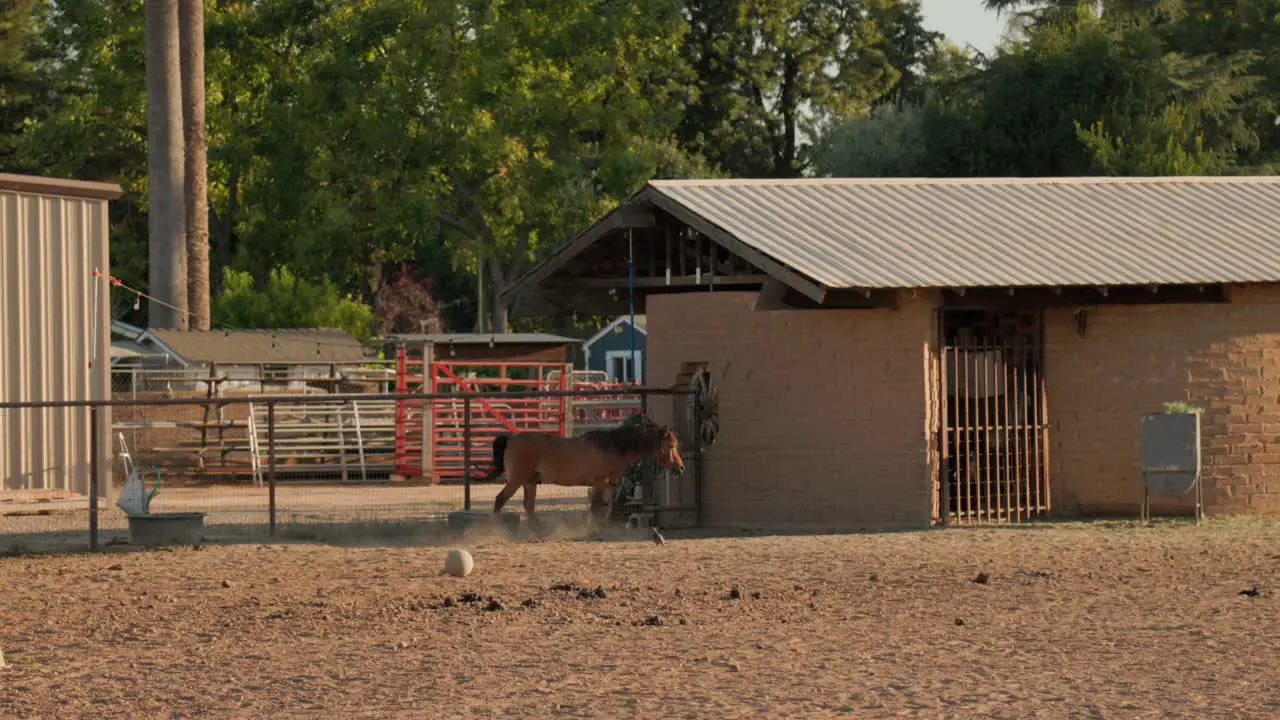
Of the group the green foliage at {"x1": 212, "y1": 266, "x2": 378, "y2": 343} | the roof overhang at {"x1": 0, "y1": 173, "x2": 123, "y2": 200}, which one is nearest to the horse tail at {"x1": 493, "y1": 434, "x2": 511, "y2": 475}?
the roof overhang at {"x1": 0, "y1": 173, "x2": 123, "y2": 200}

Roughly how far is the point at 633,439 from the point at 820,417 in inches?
88.1

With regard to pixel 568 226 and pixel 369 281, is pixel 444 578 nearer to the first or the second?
pixel 568 226

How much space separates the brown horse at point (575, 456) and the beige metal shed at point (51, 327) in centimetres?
602

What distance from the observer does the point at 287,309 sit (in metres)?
57.1

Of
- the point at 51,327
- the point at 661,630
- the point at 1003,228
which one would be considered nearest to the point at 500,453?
the point at 51,327

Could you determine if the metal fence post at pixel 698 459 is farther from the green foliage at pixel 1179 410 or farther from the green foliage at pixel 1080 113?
the green foliage at pixel 1080 113

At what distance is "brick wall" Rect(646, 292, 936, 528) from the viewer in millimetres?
22094

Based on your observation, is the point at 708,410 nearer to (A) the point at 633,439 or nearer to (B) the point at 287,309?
(A) the point at 633,439

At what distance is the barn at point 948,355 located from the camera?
2214 cm

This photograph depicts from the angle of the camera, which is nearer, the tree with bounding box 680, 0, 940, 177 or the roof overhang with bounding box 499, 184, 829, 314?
the roof overhang with bounding box 499, 184, 829, 314

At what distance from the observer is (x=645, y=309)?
82.1ft

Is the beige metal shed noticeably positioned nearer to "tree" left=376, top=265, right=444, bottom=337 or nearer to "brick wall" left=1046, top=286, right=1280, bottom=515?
"brick wall" left=1046, top=286, right=1280, bottom=515

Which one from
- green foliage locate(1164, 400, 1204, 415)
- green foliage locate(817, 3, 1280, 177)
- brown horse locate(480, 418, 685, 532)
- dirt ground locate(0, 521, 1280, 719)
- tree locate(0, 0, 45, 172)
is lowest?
dirt ground locate(0, 521, 1280, 719)

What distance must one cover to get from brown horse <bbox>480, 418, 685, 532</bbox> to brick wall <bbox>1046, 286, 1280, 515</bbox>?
194 inches
